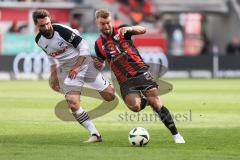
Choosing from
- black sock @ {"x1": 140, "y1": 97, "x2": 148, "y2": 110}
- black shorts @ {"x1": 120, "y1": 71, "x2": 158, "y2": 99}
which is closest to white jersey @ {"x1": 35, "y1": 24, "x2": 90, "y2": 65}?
black shorts @ {"x1": 120, "y1": 71, "x2": 158, "y2": 99}

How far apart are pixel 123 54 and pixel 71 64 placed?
126cm

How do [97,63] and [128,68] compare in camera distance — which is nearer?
[128,68]

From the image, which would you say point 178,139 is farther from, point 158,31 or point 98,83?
point 158,31

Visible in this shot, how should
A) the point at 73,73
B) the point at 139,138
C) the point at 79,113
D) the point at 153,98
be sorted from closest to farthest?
the point at 139,138, the point at 153,98, the point at 79,113, the point at 73,73

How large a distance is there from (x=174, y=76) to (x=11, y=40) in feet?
28.1

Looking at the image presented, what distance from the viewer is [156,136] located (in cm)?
1421

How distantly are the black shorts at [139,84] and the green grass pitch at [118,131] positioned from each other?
0.90 meters

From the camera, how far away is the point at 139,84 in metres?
13.2

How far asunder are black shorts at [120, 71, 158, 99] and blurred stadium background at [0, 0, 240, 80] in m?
23.0

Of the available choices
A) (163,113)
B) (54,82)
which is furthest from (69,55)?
(163,113)

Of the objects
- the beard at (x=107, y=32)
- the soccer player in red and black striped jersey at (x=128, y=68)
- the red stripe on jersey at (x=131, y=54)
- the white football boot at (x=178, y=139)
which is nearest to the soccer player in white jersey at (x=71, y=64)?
the soccer player in red and black striped jersey at (x=128, y=68)

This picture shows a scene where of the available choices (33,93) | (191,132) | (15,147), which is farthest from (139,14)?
(15,147)

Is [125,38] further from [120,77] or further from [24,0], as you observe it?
[24,0]

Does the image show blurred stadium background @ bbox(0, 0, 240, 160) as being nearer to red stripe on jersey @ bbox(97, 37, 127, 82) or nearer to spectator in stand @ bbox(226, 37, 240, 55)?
spectator in stand @ bbox(226, 37, 240, 55)
